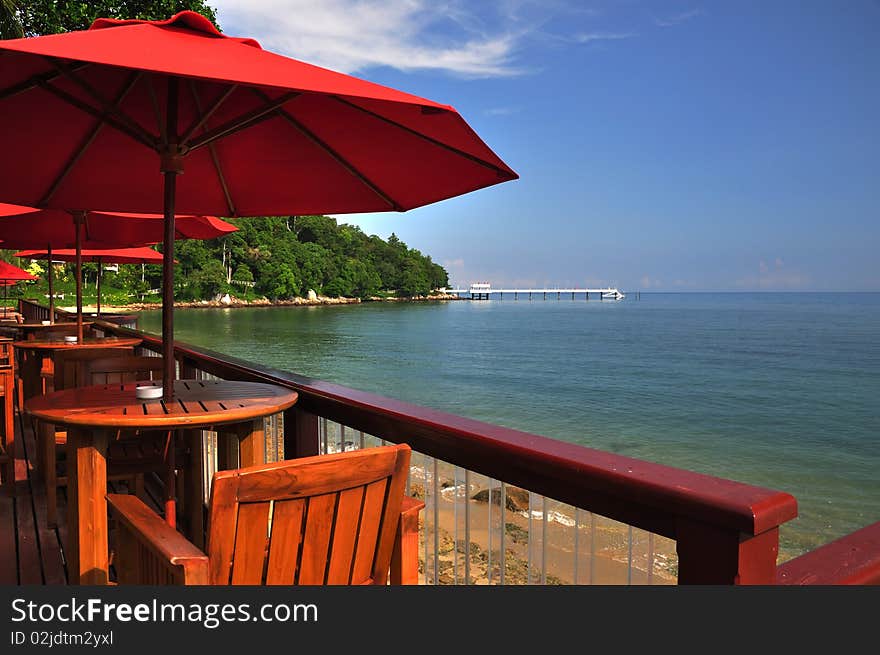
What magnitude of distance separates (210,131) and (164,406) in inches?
46.6

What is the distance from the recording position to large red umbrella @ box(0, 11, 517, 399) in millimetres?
1951

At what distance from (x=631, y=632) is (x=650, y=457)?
68.2 ft

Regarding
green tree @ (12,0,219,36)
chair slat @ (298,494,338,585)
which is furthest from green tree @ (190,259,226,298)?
chair slat @ (298,494,338,585)

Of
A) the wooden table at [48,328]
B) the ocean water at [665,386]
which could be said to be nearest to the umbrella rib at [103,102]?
the wooden table at [48,328]

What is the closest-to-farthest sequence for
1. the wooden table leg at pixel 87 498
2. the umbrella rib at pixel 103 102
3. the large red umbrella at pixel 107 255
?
the wooden table leg at pixel 87 498, the umbrella rib at pixel 103 102, the large red umbrella at pixel 107 255

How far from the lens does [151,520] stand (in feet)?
5.30

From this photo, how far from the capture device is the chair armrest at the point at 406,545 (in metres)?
1.69

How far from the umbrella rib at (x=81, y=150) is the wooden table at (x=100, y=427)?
136 cm

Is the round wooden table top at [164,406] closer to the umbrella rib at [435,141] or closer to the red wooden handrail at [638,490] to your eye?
the red wooden handrail at [638,490]

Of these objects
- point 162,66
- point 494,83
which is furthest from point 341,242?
point 162,66

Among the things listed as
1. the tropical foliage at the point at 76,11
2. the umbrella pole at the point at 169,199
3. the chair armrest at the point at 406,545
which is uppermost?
the tropical foliage at the point at 76,11

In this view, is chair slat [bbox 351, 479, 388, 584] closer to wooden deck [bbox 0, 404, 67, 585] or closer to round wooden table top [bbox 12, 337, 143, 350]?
wooden deck [bbox 0, 404, 67, 585]

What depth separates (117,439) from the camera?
3611mm

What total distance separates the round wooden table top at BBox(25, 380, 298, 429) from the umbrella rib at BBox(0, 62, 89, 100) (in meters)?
1.24
